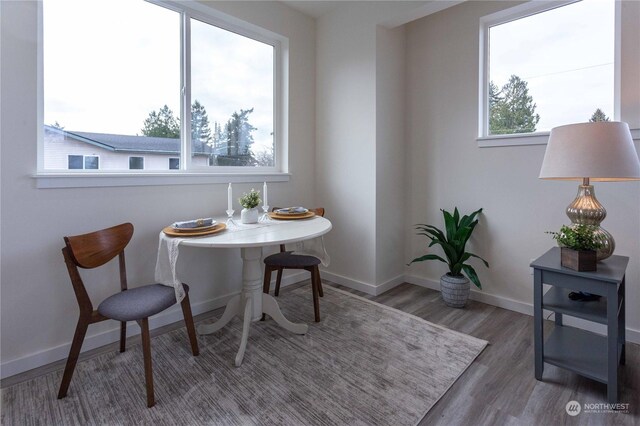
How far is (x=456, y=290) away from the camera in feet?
8.43

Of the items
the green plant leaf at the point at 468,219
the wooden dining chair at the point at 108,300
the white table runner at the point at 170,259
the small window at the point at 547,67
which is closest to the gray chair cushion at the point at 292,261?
the white table runner at the point at 170,259

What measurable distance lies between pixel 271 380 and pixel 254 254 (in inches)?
29.2

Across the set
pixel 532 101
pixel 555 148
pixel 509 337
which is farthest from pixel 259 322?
pixel 532 101

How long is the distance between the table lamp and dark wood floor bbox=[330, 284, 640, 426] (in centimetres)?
67

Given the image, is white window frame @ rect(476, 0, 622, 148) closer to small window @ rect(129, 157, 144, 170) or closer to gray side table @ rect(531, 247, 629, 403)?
gray side table @ rect(531, 247, 629, 403)

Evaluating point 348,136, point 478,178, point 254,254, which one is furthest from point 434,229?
point 254,254

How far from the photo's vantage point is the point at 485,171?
2637 mm

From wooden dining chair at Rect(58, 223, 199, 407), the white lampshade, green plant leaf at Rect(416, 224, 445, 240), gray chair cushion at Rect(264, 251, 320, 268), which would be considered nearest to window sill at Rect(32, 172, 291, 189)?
wooden dining chair at Rect(58, 223, 199, 407)

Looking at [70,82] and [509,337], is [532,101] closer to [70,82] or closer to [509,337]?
[509,337]

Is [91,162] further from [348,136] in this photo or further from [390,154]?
[390,154]

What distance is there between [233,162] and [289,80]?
3.26 ft

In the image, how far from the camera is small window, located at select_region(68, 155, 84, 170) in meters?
1.99

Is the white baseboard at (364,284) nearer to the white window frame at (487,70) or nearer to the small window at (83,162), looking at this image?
the white window frame at (487,70)

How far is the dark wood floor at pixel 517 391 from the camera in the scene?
1439 millimetres
